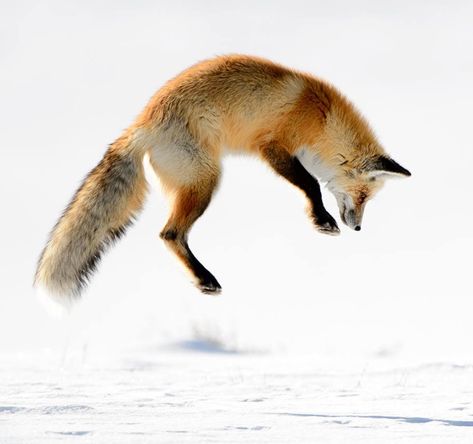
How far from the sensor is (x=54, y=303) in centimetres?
701

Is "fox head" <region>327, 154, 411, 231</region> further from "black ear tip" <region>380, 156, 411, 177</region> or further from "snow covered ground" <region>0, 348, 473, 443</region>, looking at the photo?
"snow covered ground" <region>0, 348, 473, 443</region>

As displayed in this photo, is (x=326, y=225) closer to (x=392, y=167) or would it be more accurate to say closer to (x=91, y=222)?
(x=392, y=167)

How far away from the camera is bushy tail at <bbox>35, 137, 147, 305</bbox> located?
23.3 feet

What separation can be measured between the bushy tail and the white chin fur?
0.04ft

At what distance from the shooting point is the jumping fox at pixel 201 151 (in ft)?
23.5

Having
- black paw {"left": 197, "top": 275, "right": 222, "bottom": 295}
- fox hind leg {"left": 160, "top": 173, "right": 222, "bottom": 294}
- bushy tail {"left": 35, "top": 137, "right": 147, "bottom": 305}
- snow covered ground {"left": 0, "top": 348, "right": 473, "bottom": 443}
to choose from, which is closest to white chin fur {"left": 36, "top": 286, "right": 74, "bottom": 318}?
bushy tail {"left": 35, "top": 137, "right": 147, "bottom": 305}

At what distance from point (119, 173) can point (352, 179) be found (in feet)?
6.50

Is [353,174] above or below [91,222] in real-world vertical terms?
above

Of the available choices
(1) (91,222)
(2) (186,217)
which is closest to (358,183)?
(2) (186,217)

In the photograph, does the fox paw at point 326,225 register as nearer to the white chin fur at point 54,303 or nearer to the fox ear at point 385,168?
the fox ear at point 385,168

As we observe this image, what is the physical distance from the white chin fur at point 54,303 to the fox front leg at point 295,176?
189 centimetres

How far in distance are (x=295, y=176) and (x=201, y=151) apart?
2.61 ft

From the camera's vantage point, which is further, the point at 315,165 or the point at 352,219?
the point at 352,219

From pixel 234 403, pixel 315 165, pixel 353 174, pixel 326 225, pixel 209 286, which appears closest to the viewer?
pixel 234 403
